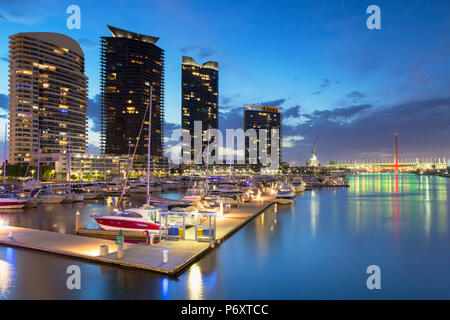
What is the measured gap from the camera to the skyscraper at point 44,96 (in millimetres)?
145750

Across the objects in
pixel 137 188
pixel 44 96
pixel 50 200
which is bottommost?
pixel 50 200

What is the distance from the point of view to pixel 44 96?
153 meters

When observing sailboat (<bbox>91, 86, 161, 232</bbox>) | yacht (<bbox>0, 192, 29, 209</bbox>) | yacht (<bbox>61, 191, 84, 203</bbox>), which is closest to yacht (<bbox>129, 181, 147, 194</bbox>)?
yacht (<bbox>61, 191, 84, 203</bbox>)

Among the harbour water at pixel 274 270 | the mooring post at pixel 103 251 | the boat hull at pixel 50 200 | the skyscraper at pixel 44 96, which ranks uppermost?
the skyscraper at pixel 44 96

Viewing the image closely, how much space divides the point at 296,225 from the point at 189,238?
15865mm

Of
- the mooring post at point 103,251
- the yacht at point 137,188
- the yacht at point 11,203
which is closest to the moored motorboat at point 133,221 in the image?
the mooring post at point 103,251

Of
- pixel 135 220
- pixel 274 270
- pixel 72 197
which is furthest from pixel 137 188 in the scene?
pixel 274 270

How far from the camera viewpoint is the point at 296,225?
32.2 m

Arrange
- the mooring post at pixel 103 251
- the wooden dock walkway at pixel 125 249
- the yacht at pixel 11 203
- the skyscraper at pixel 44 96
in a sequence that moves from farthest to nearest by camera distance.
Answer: the skyscraper at pixel 44 96
the yacht at pixel 11 203
the mooring post at pixel 103 251
the wooden dock walkway at pixel 125 249

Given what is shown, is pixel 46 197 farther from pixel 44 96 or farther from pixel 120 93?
pixel 120 93

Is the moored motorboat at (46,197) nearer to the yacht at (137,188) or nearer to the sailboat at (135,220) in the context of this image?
the yacht at (137,188)

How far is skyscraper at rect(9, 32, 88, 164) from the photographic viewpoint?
145750mm

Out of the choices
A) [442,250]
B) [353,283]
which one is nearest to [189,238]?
[353,283]
